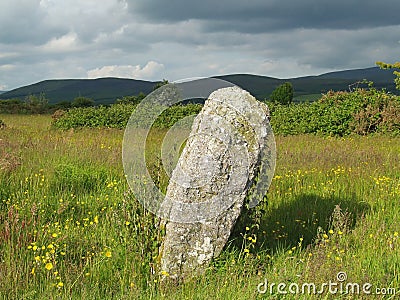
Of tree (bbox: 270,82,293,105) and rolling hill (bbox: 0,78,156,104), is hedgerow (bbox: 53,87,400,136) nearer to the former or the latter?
tree (bbox: 270,82,293,105)

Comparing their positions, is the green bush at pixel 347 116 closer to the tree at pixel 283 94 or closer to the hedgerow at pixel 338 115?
the hedgerow at pixel 338 115

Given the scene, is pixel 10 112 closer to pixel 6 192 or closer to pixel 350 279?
pixel 6 192

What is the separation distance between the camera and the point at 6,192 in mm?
6758

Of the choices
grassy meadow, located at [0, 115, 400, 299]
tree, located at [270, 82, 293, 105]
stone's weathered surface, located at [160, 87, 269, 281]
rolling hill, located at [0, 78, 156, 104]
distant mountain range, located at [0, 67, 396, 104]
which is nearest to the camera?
grassy meadow, located at [0, 115, 400, 299]

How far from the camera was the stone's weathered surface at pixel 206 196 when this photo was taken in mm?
4430

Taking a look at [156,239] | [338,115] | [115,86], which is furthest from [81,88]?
[156,239]

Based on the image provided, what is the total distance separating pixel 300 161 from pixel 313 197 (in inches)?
109

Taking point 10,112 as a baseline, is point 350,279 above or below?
below

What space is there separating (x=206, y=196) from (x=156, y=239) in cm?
73

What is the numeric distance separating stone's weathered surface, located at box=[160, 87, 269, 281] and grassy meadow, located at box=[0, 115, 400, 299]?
19cm

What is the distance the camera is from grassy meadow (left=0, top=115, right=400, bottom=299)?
4184 mm

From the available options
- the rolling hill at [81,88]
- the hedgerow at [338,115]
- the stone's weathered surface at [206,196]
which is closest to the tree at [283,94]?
the hedgerow at [338,115]

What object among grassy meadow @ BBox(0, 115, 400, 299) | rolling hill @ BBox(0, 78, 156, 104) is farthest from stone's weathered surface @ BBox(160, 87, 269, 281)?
rolling hill @ BBox(0, 78, 156, 104)

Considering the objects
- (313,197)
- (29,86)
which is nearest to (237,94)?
(313,197)
